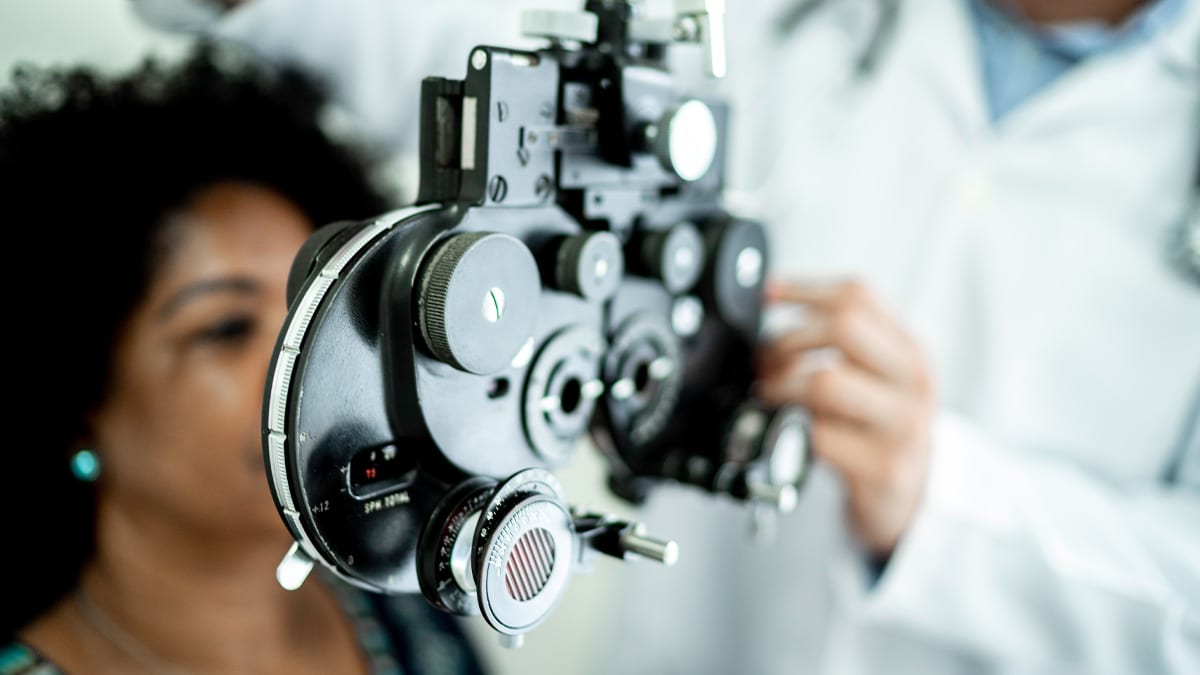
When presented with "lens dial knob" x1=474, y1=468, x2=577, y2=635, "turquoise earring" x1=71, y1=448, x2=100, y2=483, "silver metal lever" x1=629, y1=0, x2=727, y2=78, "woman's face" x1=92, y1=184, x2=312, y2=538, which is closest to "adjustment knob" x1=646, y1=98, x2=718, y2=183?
"silver metal lever" x1=629, y1=0, x2=727, y2=78

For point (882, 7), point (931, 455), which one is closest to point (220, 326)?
point (931, 455)

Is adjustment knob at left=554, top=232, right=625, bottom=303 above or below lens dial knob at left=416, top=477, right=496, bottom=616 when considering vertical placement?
above

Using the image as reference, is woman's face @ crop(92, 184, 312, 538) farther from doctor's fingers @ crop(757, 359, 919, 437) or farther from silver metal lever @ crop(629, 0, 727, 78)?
doctor's fingers @ crop(757, 359, 919, 437)

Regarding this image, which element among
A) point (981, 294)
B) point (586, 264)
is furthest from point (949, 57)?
point (586, 264)

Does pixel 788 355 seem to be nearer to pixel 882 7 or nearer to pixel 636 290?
pixel 636 290

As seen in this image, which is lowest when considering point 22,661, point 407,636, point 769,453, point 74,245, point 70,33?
point 407,636

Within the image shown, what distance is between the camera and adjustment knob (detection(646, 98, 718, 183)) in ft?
1.35

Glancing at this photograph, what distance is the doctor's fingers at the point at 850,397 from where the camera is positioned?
2.22 feet

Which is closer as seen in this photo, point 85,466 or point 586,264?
point 586,264

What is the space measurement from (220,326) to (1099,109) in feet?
2.55

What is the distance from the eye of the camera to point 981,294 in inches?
31.7

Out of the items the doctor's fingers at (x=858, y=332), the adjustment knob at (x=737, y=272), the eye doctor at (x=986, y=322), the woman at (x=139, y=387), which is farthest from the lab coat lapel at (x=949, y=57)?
the woman at (x=139, y=387)

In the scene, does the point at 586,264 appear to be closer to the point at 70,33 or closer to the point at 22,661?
the point at 70,33

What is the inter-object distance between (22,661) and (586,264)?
17.0 inches
